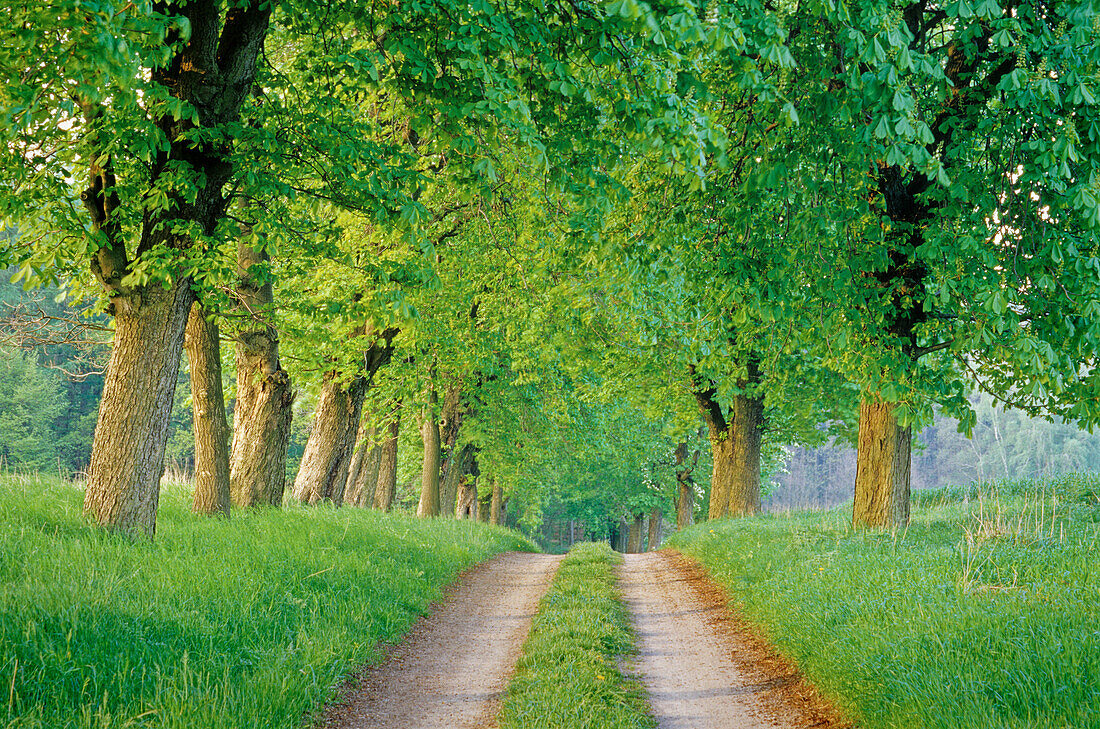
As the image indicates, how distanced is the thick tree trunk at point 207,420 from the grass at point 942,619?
308 inches

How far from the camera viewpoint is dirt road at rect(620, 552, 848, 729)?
573 centimetres

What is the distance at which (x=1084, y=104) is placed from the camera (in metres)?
6.17

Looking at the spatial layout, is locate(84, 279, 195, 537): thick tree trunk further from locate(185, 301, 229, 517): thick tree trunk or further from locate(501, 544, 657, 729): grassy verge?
locate(501, 544, 657, 729): grassy verge

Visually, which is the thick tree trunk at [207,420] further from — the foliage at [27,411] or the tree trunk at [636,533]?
the foliage at [27,411]

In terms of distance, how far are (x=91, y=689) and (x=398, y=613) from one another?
4.18 metres

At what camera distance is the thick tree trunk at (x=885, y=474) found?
37.0 feet

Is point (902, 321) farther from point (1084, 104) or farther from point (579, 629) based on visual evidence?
point (579, 629)

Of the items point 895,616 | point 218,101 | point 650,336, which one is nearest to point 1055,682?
point 895,616

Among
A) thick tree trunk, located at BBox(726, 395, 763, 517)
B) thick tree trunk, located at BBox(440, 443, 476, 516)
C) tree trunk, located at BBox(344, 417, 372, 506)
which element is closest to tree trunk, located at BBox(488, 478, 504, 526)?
thick tree trunk, located at BBox(440, 443, 476, 516)

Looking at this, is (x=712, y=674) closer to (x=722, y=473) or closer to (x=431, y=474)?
(x=722, y=473)

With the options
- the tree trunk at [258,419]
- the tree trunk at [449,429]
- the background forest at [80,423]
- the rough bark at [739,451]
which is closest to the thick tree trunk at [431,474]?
the tree trunk at [449,429]

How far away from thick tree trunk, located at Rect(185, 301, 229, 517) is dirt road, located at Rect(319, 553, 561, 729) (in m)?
3.93

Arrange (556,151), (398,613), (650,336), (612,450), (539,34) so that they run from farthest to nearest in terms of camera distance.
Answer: (612,450)
(650,336)
(398,613)
(556,151)
(539,34)

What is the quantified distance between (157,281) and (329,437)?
785 centimetres
